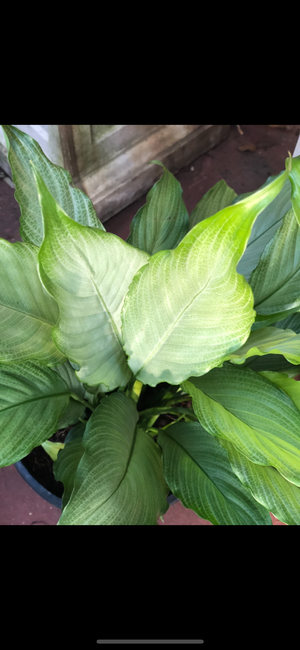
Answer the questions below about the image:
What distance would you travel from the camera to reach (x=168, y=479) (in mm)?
538

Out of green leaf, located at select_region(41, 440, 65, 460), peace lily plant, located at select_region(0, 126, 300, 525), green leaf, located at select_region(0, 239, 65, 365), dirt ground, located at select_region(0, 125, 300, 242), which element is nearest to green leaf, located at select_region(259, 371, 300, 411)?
peace lily plant, located at select_region(0, 126, 300, 525)

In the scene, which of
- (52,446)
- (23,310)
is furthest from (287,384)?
(52,446)

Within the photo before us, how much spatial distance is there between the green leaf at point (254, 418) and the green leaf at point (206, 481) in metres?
0.09

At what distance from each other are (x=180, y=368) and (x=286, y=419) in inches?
4.6

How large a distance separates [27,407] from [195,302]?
24 cm

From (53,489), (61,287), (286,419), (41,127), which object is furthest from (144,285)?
(41,127)

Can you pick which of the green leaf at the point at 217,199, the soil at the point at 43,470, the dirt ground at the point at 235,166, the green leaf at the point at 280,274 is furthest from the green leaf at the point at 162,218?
the dirt ground at the point at 235,166

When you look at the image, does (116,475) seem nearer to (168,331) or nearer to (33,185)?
(168,331)

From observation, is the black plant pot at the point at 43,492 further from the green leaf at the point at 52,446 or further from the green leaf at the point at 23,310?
the green leaf at the point at 23,310

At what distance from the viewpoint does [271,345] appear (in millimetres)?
477

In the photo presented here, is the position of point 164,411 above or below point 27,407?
below

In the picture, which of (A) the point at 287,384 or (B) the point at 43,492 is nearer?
(A) the point at 287,384

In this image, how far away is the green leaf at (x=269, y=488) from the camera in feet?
1.51

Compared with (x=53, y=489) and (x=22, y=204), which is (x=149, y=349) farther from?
(x=53, y=489)
